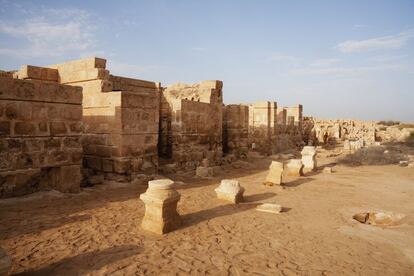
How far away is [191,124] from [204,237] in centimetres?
637

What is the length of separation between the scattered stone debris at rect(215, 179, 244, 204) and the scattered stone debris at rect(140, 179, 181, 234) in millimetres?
Answer: 2065

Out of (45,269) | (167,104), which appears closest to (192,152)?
(167,104)

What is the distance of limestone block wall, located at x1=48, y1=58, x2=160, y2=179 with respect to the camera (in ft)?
24.6

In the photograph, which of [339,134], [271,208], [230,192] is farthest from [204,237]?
[339,134]

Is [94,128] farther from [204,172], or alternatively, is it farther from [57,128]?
[204,172]

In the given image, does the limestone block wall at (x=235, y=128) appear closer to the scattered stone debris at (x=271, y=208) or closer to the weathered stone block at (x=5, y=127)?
the scattered stone debris at (x=271, y=208)

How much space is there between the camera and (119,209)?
5.41 meters

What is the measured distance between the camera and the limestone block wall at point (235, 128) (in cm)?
1390

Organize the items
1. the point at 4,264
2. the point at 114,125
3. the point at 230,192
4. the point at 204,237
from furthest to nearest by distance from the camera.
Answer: the point at 114,125
the point at 230,192
the point at 204,237
the point at 4,264

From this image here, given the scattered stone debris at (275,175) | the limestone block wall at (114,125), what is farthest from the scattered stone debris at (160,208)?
the scattered stone debris at (275,175)

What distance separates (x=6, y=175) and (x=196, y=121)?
6.36 meters

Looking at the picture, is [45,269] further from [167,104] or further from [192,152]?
[167,104]

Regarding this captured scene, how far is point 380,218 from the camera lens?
230 inches

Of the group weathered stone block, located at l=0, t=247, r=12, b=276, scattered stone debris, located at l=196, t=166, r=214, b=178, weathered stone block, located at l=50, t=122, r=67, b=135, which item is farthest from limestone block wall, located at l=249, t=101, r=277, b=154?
weathered stone block, located at l=0, t=247, r=12, b=276
